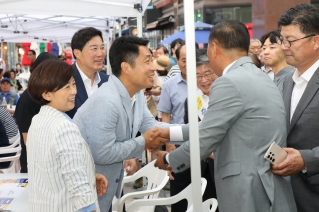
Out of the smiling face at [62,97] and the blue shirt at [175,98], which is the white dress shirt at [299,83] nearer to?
the smiling face at [62,97]

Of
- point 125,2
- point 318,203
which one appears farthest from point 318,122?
→ point 125,2

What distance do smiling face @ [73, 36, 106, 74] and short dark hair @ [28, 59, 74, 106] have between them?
173 centimetres

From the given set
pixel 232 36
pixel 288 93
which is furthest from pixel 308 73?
pixel 232 36

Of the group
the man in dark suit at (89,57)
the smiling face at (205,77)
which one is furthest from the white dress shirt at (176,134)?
the man in dark suit at (89,57)

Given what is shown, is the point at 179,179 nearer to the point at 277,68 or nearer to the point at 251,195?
the point at 277,68

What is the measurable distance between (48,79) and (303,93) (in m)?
1.53

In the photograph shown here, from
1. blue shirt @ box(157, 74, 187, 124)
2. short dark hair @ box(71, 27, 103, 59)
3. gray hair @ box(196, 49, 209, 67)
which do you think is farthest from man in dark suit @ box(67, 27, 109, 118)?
blue shirt @ box(157, 74, 187, 124)

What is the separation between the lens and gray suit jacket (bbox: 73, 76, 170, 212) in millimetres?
2996

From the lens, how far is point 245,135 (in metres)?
2.77

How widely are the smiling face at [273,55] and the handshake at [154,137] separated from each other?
203 cm

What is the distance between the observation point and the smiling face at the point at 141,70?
130 inches

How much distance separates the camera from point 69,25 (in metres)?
9.96

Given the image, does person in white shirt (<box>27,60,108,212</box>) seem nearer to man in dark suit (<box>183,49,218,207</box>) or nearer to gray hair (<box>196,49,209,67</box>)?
man in dark suit (<box>183,49,218,207</box>)

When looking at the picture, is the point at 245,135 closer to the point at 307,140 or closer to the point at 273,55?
the point at 307,140
